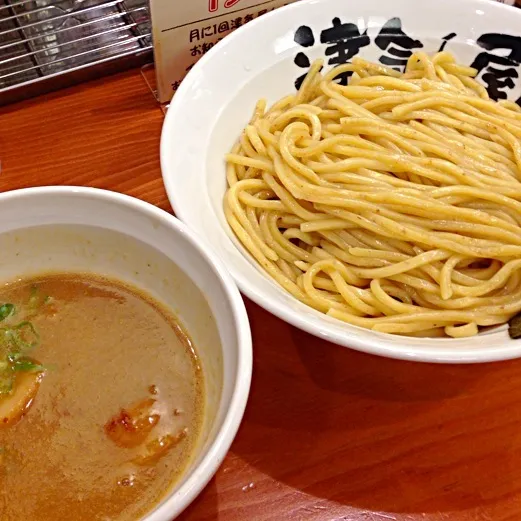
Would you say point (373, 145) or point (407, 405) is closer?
point (407, 405)

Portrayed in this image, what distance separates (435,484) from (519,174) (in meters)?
0.94

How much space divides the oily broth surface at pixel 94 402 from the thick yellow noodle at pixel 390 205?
0.48 meters

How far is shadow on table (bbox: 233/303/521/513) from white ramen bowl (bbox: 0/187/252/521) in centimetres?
37

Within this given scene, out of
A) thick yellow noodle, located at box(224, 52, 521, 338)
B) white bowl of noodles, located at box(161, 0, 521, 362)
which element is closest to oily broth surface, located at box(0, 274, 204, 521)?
white bowl of noodles, located at box(161, 0, 521, 362)

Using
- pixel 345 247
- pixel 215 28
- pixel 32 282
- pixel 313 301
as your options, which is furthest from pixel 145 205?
pixel 215 28

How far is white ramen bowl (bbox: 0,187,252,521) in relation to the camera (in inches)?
43.1

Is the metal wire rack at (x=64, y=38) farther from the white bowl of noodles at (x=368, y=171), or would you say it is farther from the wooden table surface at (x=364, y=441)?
the wooden table surface at (x=364, y=441)

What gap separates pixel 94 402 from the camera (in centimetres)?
115

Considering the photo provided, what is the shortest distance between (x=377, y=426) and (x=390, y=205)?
0.60 meters

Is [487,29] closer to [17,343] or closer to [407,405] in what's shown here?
[407,405]

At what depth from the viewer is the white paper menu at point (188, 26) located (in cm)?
188

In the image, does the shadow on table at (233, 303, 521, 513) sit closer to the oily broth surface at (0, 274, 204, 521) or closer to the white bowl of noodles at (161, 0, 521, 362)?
the white bowl of noodles at (161, 0, 521, 362)

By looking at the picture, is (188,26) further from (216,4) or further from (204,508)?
(204,508)

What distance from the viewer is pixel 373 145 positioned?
177 centimetres
